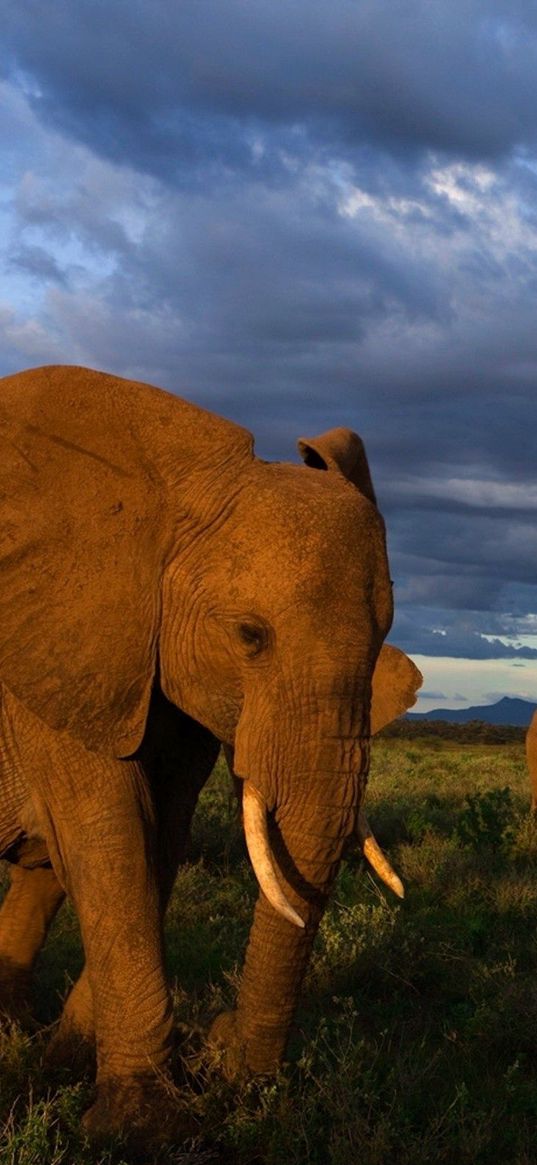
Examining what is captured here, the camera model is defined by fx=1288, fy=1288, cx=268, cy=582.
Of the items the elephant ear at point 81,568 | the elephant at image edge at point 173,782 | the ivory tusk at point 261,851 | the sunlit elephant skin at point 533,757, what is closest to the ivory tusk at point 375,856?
the elephant at image edge at point 173,782

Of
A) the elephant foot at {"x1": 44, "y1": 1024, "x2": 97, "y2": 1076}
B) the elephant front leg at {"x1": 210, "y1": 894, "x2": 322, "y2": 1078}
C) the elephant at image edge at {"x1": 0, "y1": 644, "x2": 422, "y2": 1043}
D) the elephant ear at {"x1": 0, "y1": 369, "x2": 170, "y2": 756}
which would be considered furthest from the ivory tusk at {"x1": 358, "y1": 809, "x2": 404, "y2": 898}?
the elephant foot at {"x1": 44, "y1": 1024, "x2": 97, "y2": 1076}

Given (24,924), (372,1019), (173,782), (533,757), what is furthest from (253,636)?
(533,757)

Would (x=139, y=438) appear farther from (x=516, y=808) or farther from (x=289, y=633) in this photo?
(x=516, y=808)

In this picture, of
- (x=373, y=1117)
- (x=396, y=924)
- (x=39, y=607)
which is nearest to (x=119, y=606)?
(x=39, y=607)

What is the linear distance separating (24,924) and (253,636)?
2.85 meters

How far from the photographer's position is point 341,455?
18.1ft

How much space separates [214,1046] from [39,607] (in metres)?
1.80

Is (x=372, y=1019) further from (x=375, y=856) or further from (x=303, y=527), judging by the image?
(x=303, y=527)

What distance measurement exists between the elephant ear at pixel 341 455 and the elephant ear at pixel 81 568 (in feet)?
2.77

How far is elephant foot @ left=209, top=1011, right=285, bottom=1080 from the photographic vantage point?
4.77 meters

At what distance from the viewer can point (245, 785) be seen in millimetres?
4387

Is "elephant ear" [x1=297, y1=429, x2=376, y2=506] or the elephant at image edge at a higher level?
"elephant ear" [x1=297, y1=429, x2=376, y2=506]

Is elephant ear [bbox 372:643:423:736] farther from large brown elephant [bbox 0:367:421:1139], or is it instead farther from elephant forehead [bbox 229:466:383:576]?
elephant forehead [bbox 229:466:383:576]

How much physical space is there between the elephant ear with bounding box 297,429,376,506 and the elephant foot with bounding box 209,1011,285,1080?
84.0 inches
